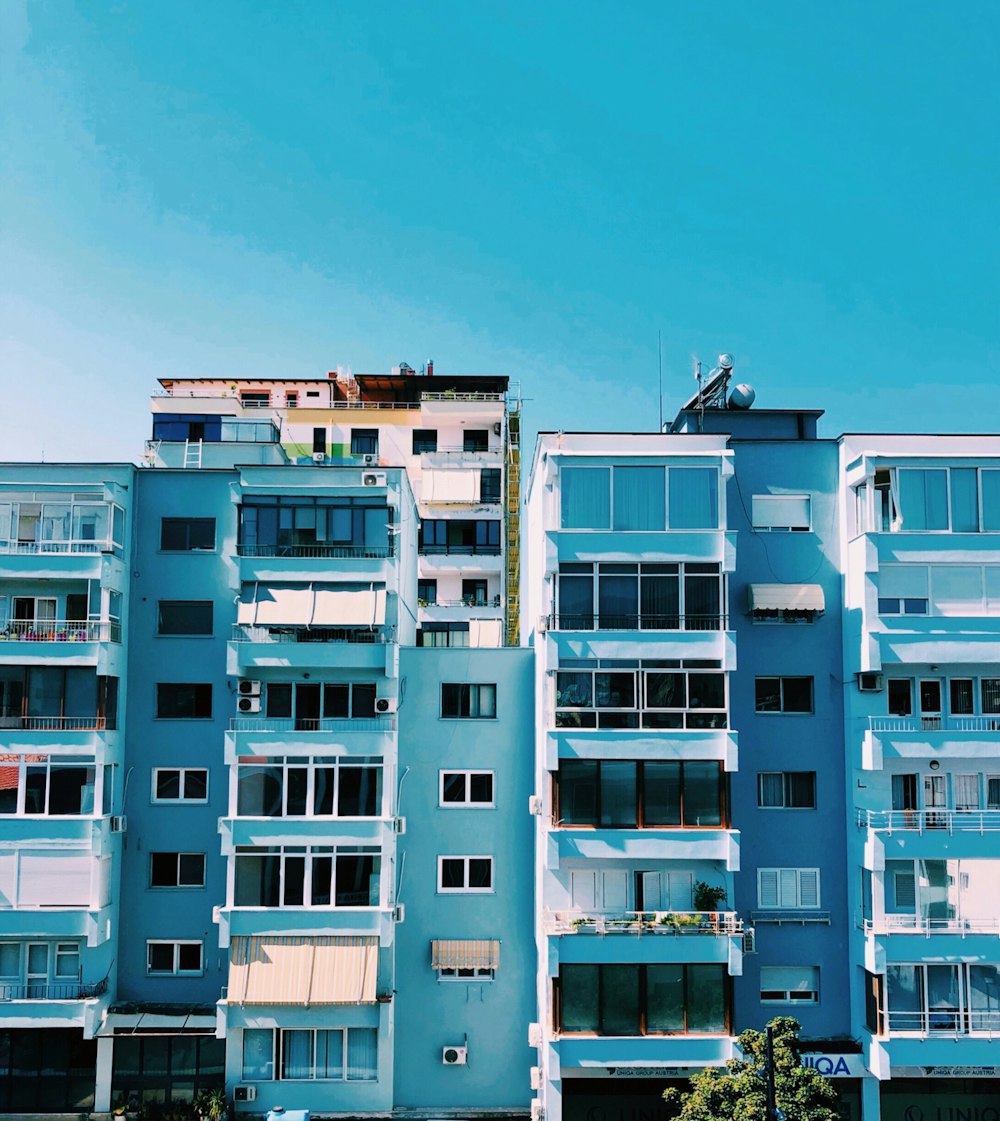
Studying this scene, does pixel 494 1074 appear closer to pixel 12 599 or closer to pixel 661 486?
pixel 661 486

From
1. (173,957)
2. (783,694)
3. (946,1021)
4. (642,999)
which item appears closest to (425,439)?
(783,694)

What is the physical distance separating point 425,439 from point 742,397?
19.9 m

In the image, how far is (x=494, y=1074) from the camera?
28.6 m

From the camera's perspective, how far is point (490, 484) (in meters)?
47.8

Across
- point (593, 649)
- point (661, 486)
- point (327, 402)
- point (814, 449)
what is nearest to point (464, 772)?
point (593, 649)

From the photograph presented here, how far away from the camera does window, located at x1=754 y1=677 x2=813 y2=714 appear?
Result: 29.1 m

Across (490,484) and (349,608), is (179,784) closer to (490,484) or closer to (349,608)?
(349,608)

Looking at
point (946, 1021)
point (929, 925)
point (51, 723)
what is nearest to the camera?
point (946, 1021)

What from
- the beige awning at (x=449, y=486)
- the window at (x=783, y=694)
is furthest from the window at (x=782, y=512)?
the beige awning at (x=449, y=486)

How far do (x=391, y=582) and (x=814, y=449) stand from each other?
12.9 metres

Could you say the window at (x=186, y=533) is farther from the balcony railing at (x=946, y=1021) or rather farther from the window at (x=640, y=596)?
the balcony railing at (x=946, y=1021)

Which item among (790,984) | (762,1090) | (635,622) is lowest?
(762,1090)

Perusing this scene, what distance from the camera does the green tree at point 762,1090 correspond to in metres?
23.7

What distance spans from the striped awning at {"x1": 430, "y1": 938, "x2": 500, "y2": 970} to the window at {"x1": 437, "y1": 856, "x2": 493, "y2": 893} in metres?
1.42
